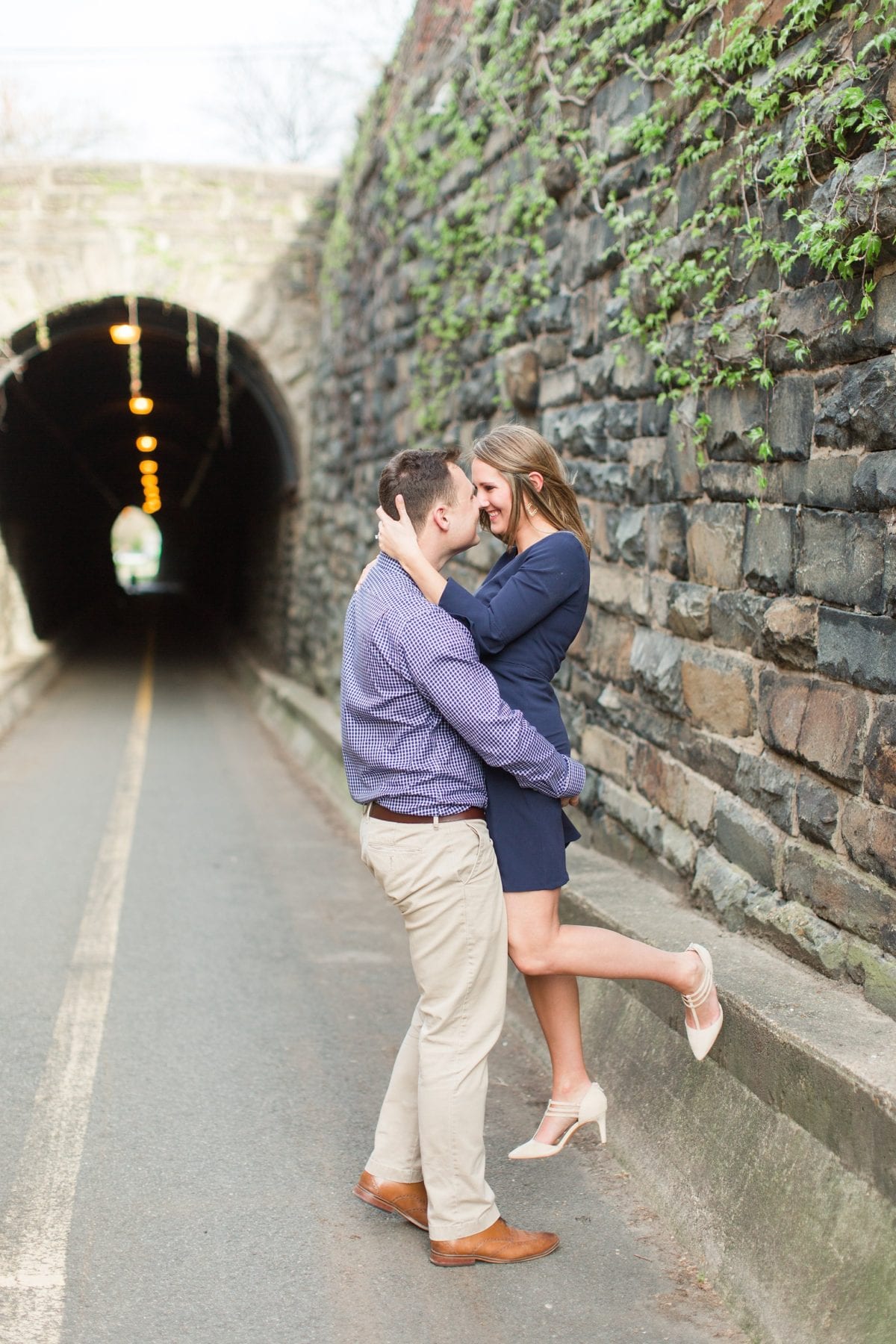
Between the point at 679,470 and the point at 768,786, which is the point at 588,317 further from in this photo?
the point at 768,786

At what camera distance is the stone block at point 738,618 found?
3.84m

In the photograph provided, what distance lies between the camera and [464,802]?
3188 mm

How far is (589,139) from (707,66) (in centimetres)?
131

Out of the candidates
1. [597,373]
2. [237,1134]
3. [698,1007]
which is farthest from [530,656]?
[597,373]

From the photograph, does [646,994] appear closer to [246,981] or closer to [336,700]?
[246,981]

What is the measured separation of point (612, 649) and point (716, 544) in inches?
44.4

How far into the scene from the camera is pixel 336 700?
1145 centimetres

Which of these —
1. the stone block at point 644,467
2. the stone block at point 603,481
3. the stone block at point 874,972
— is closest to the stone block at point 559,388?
the stone block at point 603,481

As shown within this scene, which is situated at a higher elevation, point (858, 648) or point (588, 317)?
point (588, 317)

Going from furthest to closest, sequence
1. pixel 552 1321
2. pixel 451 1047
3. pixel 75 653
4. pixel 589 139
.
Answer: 1. pixel 75 653
2. pixel 589 139
3. pixel 451 1047
4. pixel 552 1321

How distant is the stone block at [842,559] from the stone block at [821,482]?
4 centimetres

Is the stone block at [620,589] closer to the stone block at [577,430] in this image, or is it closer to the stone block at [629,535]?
the stone block at [629,535]

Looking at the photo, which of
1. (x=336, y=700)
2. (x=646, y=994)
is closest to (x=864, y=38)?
(x=646, y=994)

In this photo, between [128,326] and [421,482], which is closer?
[421,482]
